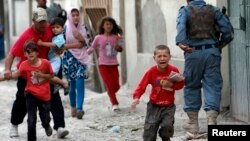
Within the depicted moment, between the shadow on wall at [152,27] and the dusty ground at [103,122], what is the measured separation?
37.1 inches

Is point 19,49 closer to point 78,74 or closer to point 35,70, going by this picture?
point 35,70

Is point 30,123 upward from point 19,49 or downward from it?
downward

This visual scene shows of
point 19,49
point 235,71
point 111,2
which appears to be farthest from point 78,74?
point 111,2

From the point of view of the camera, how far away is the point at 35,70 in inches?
294

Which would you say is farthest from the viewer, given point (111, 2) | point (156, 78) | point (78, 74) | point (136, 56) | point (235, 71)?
point (111, 2)

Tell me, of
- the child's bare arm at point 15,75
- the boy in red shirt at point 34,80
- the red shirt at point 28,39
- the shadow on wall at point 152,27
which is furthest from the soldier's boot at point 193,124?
the shadow on wall at point 152,27

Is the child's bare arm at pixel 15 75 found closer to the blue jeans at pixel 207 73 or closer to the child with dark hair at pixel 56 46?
the child with dark hair at pixel 56 46

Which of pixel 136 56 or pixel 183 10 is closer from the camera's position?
pixel 183 10

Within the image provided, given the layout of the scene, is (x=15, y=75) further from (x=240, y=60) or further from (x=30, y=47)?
(x=240, y=60)

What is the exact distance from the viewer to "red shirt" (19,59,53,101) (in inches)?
294

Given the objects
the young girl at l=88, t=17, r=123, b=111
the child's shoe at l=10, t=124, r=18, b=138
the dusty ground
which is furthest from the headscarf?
the child's shoe at l=10, t=124, r=18, b=138

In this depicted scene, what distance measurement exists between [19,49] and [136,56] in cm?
397

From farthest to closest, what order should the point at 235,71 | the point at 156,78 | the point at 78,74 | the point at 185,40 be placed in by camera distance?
the point at 78,74 < the point at 235,71 < the point at 185,40 < the point at 156,78

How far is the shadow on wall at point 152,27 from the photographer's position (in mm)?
10481
